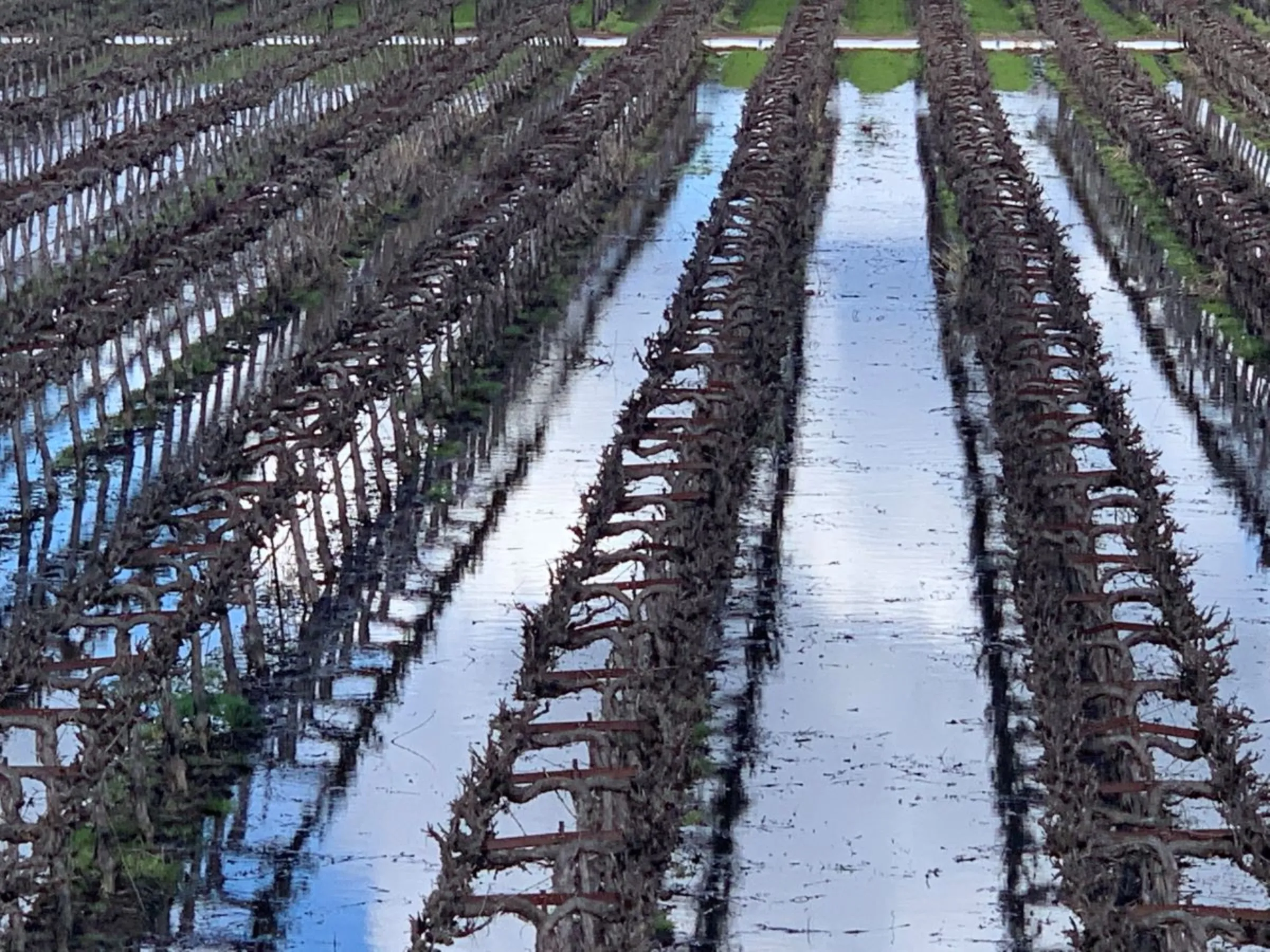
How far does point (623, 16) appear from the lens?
273ft

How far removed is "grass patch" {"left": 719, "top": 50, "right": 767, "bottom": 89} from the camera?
221ft

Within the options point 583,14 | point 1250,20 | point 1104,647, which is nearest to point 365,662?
point 1104,647

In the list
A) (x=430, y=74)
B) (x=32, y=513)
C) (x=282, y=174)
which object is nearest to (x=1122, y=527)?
(x=32, y=513)

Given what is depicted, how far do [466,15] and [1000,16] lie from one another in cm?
1753

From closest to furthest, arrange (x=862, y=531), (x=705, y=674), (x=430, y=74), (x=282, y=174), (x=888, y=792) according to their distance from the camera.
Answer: (x=888, y=792)
(x=705, y=674)
(x=862, y=531)
(x=282, y=174)
(x=430, y=74)

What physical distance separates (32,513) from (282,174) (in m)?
17.2

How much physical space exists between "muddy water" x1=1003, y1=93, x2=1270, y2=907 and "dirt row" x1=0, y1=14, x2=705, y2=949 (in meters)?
8.19

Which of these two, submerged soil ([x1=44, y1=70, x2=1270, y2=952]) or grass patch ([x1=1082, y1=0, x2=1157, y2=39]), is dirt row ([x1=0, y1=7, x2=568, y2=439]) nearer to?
submerged soil ([x1=44, y1=70, x2=1270, y2=952])

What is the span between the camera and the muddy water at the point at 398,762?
1847 centimetres

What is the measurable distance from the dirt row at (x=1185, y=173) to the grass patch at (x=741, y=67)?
8.41 m

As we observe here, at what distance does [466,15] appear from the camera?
83.6 m

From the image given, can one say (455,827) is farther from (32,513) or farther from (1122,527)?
(32,513)

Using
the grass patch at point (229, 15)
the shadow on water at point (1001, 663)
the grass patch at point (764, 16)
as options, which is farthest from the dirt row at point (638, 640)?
the grass patch at point (229, 15)

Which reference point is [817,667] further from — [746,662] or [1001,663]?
[1001,663]
